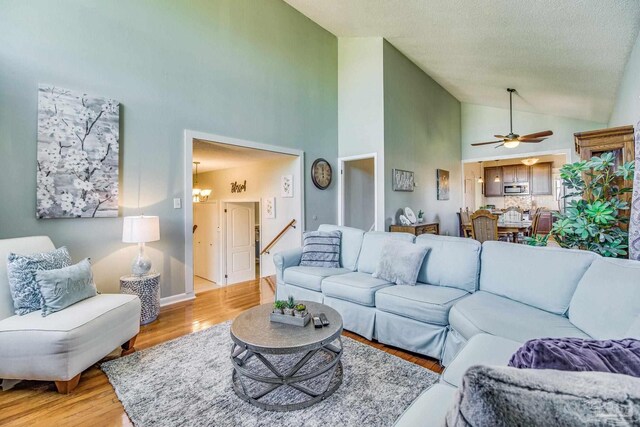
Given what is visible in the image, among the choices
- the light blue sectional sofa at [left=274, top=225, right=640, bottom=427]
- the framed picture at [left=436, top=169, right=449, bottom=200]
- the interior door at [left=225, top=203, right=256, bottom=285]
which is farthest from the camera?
the framed picture at [left=436, top=169, right=449, bottom=200]

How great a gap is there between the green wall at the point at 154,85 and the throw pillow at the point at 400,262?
2.65 meters

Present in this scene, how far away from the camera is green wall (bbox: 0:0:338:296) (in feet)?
9.55

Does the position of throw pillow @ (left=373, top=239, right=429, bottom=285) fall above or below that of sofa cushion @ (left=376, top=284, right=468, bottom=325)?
above

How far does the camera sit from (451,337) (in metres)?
2.25

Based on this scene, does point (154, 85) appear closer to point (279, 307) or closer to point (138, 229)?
point (138, 229)

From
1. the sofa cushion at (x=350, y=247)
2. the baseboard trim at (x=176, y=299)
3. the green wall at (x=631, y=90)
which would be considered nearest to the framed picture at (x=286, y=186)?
the sofa cushion at (x=350, y=247)

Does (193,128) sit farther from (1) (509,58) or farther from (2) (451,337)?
(1) (509,58)

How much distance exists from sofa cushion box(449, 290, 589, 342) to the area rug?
1.58 feet

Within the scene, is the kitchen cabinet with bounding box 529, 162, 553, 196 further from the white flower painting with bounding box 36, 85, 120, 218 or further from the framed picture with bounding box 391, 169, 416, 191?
the white flower painting with bounding box 36, 85, 120, 218

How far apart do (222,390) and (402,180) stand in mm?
4755

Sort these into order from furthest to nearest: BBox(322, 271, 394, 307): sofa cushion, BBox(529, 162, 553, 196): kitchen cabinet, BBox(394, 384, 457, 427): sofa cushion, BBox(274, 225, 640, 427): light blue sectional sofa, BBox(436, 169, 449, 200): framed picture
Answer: BBox(529, 162, 553, 196): kitchen cabinet < BBox(436, 169, 449, 200): framed picture < BBox(322, 271, 394, 307): sofa cushion < BBox(274, 225, 640, 427): light blue sectional sofa < BBox(394, 384, 457, 427): sofa cushion

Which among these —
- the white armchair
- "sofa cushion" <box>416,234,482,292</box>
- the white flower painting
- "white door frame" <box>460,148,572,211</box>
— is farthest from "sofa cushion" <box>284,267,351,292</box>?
"white door frame" <box>460,148,572,211</box>

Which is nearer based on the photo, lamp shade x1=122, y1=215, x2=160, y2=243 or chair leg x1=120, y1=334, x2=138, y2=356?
chair leg x1=120, y1=334, x2=138, y2=356

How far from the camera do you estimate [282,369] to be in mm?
2240
